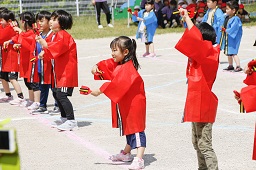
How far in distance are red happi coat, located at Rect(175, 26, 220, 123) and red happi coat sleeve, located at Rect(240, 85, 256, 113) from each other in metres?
0.53

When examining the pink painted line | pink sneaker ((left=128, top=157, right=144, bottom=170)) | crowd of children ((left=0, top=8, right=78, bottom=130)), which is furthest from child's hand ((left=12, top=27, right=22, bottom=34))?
pink sneaker ((left=128, top=157, right=144, bottom=170))

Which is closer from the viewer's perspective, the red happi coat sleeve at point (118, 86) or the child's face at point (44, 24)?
the red happi coat sleeve at point (118, 86)

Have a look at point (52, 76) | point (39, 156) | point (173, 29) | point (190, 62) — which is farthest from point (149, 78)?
point (173, 29)

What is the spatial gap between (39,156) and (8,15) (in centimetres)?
392

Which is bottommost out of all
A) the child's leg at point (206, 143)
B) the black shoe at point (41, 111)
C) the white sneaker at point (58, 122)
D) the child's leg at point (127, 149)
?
the black shoe at point (41, 111)

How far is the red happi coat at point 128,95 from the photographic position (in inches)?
231

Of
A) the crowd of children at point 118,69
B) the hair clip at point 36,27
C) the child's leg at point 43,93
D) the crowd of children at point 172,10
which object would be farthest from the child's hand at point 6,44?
the crowd of children at point 172,10

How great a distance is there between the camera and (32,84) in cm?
927

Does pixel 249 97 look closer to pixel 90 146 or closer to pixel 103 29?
pixel 90 146

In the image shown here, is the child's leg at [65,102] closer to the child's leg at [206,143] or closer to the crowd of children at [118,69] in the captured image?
the crowd of children at [118,69]

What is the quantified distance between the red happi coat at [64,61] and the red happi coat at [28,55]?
76 centimetres

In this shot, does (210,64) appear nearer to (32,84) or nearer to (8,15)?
(32,84)

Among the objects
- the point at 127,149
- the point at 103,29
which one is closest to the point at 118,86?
the point at 127,149

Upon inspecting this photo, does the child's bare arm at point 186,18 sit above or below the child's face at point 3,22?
above
